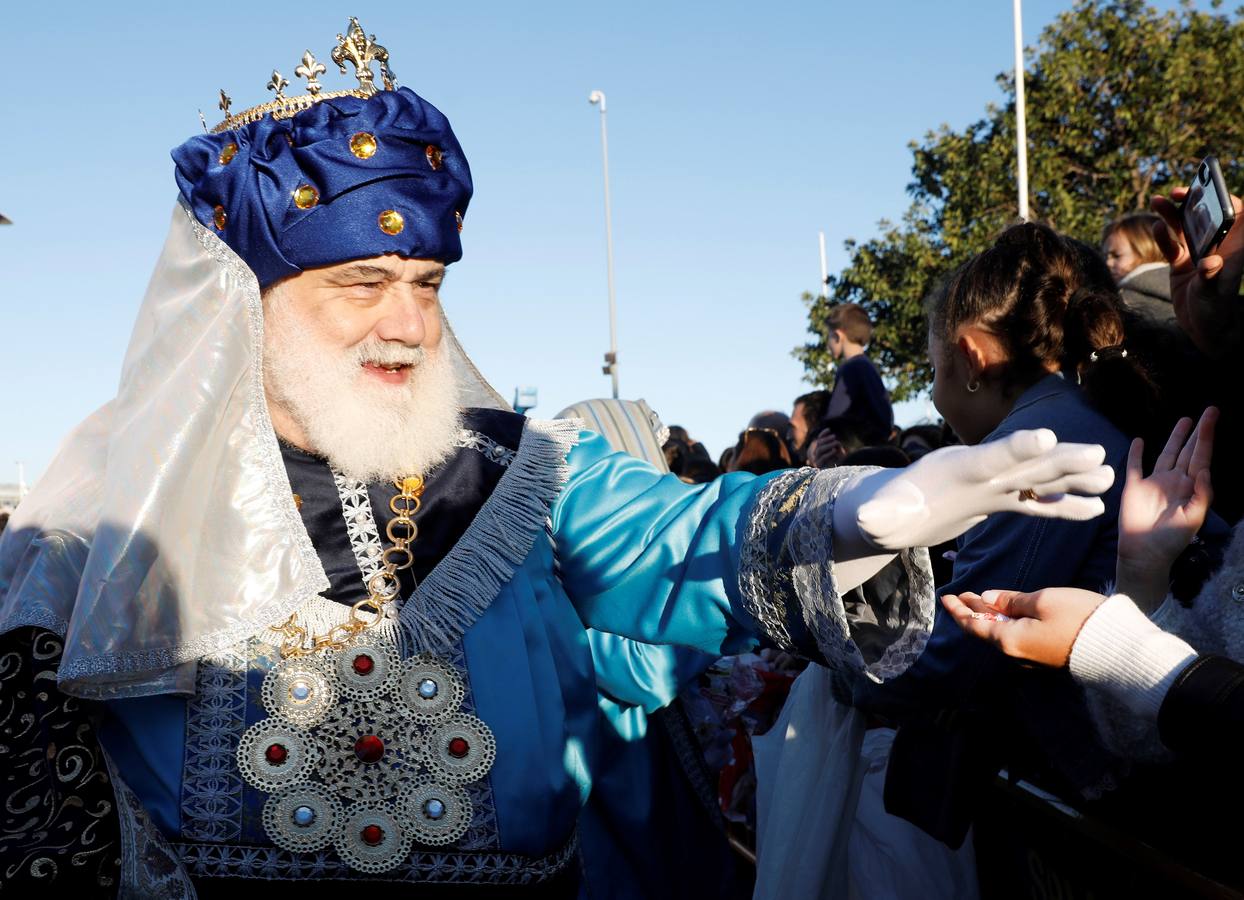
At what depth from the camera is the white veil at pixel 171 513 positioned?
2059 millimetres

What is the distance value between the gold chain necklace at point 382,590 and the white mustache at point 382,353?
246mm

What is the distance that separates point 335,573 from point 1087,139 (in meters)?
15.7

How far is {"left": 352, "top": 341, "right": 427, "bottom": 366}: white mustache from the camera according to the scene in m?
2.46

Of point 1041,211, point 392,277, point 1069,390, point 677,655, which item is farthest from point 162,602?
point 1041,211

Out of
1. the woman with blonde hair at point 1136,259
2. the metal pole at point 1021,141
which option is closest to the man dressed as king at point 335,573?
the woman with blonde hair at point 1136,259

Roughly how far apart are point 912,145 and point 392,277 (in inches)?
623

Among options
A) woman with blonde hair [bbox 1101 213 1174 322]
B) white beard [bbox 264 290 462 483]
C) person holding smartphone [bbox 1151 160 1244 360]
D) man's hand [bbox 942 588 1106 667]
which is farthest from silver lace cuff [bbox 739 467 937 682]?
woman with blonde hair [bbox 1101 213 1174 322]

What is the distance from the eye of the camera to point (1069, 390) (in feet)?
8.73

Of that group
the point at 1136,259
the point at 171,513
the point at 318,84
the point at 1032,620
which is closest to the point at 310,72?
the point at 318,84

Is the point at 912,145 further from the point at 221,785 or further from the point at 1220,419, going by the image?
the point at 221,785

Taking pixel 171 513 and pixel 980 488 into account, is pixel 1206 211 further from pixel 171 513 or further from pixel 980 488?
pixel 171 513

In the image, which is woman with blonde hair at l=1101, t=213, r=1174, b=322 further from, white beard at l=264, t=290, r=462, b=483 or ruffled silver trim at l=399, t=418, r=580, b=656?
white beard at l=264, t=290, r=462, b=483

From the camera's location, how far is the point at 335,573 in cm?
232

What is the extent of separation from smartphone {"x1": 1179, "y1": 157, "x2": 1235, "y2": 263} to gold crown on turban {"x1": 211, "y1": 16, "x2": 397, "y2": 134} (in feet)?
→ 5.56
